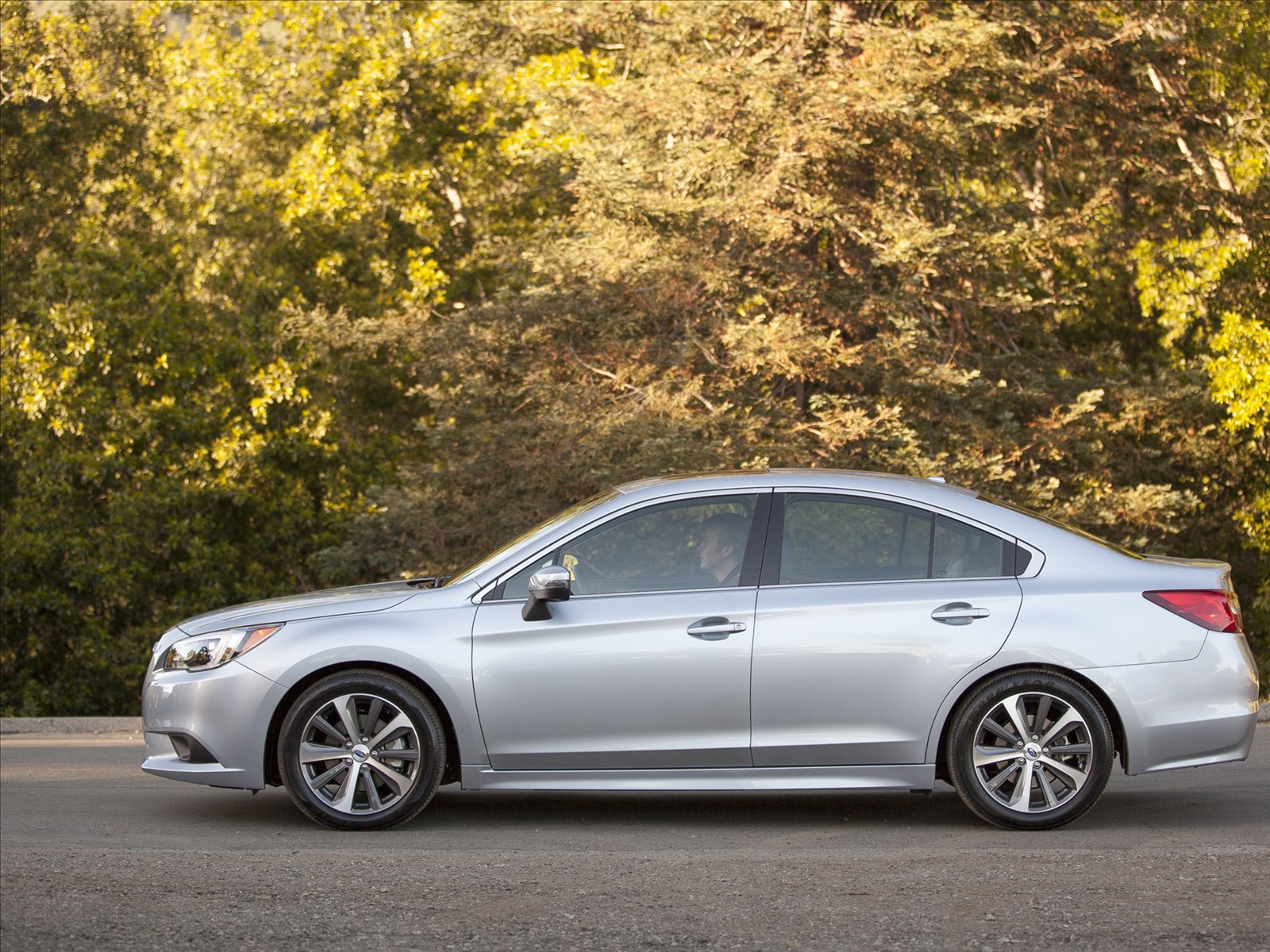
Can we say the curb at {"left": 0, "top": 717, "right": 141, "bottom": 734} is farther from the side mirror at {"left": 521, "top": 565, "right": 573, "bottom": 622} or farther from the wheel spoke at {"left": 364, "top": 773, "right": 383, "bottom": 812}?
the side mirror at {"left": 521, "top": 565, "right": 573, "bottom": 622}

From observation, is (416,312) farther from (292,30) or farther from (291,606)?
(291,606)

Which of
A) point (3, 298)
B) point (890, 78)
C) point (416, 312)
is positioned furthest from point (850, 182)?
point (3, 298)

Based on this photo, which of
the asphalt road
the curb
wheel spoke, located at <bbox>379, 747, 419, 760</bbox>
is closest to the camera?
the asphalt road

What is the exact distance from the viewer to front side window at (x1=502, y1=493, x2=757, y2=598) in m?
6.91

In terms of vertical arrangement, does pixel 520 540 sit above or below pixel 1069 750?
above

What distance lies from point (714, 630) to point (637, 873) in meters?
1.17

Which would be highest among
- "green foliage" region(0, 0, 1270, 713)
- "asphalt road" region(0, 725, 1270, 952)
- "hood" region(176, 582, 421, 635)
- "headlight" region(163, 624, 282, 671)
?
"green foliage" region(0, 0, 1270, 713)

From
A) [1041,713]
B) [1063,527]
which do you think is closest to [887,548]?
[1063,527]

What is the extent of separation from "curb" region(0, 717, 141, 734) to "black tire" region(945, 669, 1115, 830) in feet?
20.5

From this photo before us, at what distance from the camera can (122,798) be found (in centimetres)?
792

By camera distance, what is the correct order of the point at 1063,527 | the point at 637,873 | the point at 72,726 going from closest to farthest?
the point at 637,873, the point at 1063,527, the point at 72,726

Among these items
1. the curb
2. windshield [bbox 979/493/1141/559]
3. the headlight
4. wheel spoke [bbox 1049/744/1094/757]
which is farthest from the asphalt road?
the curb

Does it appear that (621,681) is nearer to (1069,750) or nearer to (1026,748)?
(1026,748)

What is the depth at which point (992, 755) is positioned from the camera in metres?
6.73
